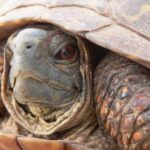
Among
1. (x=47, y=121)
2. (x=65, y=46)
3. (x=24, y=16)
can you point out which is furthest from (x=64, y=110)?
(x=24, y=16)

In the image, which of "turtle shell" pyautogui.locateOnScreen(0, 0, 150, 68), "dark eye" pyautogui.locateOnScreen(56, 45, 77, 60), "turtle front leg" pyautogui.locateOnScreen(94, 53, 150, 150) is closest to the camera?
"turtle front leg" pyautogui.locateOnScreen(94, 53, 150, 150)

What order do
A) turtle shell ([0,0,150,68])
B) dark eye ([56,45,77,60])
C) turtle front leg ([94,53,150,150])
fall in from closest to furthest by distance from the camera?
turtle front leg ([94,53,150,150]) < turtle shell ([0,0,150,68]) < dark eye ([56,45,77,60])

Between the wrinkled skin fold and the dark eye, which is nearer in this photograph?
the wrinkled skin fold

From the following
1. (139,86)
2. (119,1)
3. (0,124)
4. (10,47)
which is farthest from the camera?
(0,124)

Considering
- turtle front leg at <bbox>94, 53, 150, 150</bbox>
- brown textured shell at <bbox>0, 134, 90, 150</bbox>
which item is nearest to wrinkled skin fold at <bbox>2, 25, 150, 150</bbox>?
turtle front leg at <bbox>94, 53, 150, 150</bbox>

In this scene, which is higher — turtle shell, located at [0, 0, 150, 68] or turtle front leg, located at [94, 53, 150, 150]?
turtle shell, located at [0, 0, 150, 68]

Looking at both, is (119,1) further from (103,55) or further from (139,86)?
(139,86)

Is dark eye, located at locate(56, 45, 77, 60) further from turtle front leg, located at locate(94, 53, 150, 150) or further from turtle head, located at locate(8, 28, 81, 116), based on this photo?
turtle front leg, located at locate(94, 53, 150, 150)
